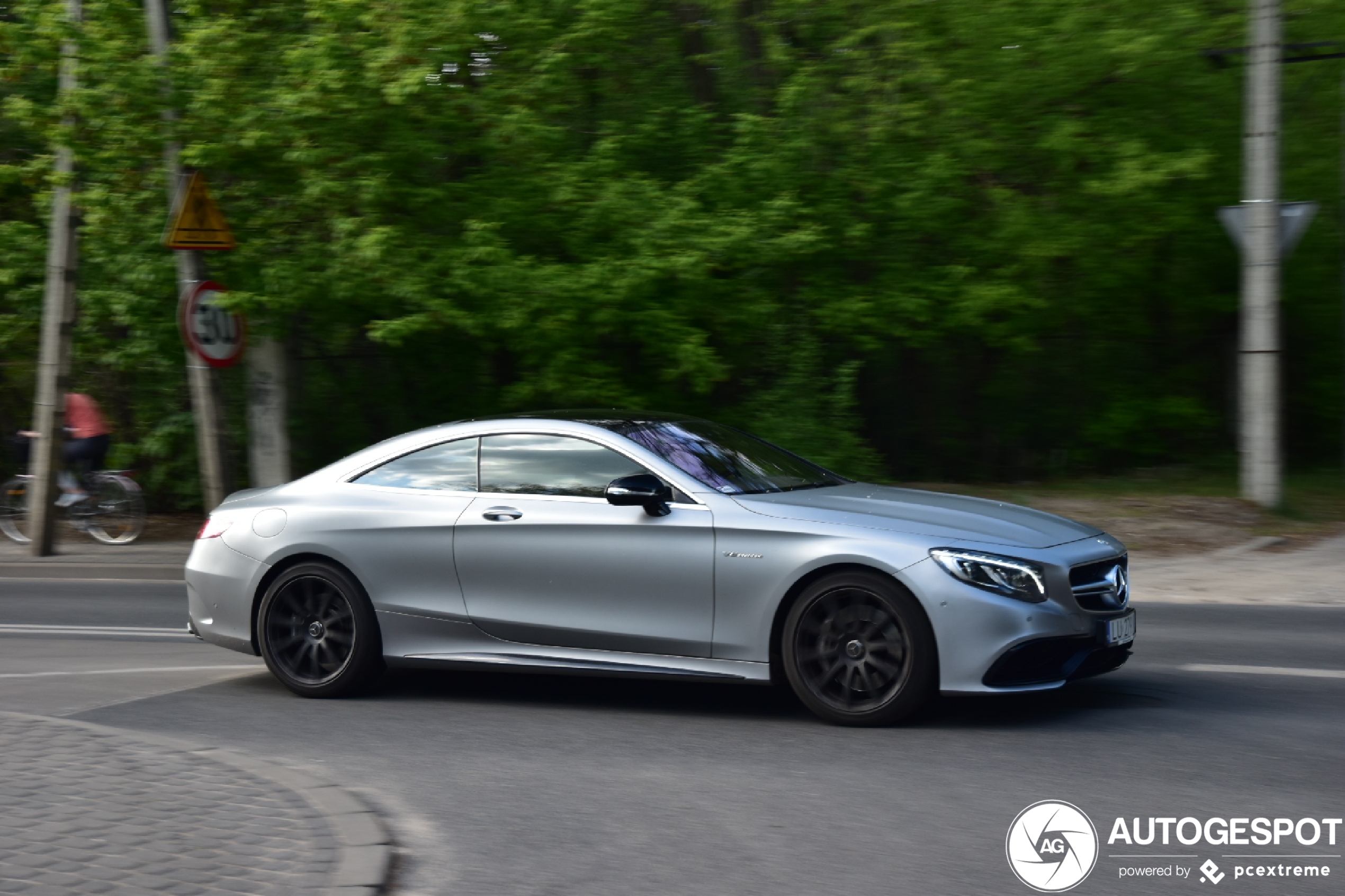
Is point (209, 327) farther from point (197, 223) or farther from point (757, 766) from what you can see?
point (757, 766)

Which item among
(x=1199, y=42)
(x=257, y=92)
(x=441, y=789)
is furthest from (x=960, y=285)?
(x=441, y=789)

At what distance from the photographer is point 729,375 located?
1773cm

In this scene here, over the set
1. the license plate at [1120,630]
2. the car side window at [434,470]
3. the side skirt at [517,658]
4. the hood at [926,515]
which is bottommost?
the side skirt at [517,658]

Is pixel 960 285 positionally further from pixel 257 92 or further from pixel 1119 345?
pixel 257 92

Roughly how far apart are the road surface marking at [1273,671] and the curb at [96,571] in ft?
31.2

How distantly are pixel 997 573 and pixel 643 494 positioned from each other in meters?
1.64

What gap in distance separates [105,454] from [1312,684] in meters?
14.6

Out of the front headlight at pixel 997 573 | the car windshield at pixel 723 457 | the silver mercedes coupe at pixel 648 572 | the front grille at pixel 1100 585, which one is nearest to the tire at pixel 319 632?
the silver mercedes coupe at pixel 648 572

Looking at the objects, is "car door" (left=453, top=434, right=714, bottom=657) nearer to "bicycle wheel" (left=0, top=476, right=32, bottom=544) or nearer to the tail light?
the tail light

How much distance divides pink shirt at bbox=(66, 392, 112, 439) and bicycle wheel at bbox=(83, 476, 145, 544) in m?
0.56

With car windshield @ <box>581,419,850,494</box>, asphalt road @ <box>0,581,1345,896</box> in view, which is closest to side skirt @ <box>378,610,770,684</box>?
asphalt road @ <box>0,581,1345,896</box>

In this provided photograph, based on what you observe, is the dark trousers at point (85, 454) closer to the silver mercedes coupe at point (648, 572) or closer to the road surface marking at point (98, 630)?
the road surface marking at point (98, 630)

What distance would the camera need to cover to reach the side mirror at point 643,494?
7070mm

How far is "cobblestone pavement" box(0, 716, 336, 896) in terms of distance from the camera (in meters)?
Answer: 4.65
